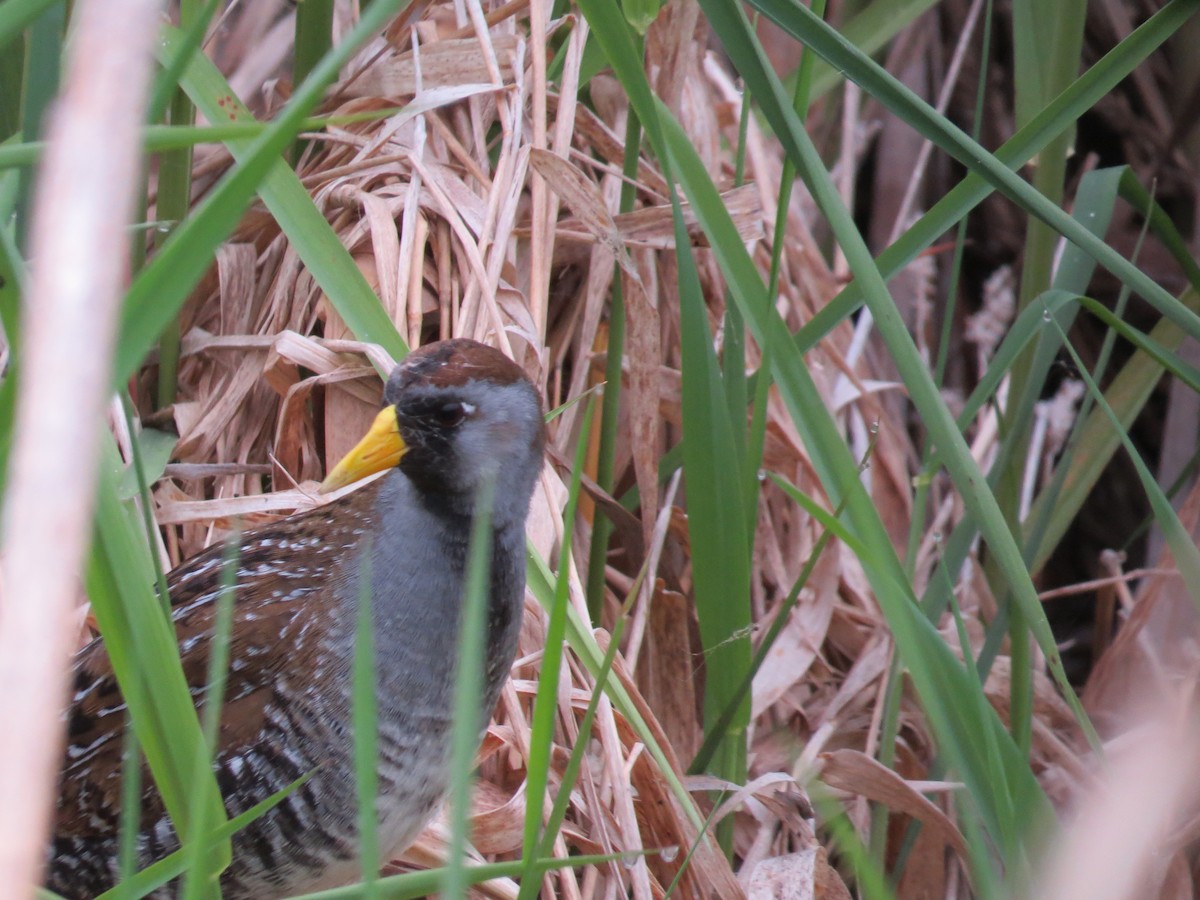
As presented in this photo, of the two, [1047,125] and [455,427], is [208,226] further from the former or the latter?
[1047,125]

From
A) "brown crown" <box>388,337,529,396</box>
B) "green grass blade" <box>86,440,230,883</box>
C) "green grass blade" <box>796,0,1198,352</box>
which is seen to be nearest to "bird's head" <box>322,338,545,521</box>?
"brown crown" <box>388,337,529,396</box>

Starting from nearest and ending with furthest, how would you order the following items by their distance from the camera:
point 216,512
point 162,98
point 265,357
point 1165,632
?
point 162,98, point 216,512, point 265,357, point 1165,632

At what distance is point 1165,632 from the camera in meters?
2.03

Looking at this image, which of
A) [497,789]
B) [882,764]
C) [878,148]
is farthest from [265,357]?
[878,148]

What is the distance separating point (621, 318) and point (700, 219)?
0.36m

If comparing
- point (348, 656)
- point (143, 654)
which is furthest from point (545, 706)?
point (348, 656)

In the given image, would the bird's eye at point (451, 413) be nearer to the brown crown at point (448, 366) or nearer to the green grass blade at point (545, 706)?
the brown crown at point (448, 366)

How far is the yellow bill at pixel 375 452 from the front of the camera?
4.61 ft

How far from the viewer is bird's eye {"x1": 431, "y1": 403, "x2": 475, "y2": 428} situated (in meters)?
1.40

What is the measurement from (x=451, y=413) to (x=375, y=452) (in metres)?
0.09

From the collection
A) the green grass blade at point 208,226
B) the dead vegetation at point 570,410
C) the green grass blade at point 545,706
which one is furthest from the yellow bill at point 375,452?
the green grass blade at point 208,226

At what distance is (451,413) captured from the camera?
1.41m

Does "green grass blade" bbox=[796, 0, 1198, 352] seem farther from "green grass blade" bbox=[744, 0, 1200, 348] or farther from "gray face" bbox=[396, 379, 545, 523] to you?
"gray face" bbox=[396, 379, 545, 523]

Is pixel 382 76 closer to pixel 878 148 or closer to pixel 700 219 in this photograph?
pixel 700 219
